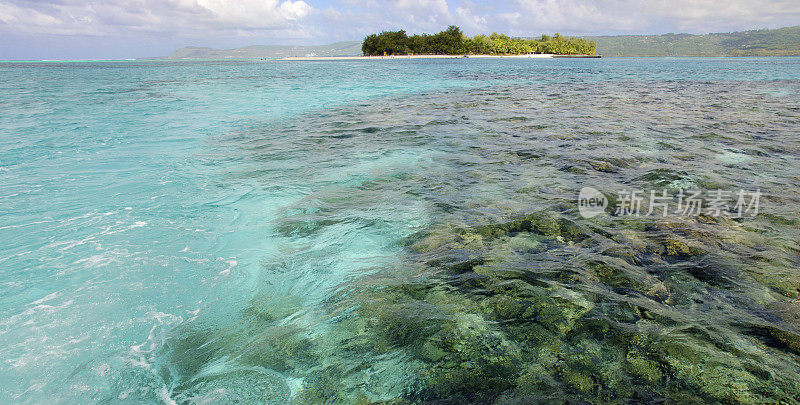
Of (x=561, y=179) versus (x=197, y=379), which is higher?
(x=561, y=179)

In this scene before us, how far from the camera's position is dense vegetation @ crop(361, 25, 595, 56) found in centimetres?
13800

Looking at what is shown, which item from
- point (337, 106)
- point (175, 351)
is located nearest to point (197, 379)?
point (175, 351)

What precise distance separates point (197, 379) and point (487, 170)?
6072mm

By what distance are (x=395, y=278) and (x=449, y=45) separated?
147093mm

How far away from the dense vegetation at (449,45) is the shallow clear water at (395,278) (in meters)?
142

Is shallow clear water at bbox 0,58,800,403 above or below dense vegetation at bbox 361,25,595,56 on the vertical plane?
below

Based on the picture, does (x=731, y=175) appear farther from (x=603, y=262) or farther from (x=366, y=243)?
(x=366, y=243)

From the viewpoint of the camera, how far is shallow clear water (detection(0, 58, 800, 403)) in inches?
112

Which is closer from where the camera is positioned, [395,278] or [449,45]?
[395,278]

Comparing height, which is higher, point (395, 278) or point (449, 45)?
point (449, 45)

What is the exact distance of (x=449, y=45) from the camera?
13800 cm

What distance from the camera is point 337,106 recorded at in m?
18.9

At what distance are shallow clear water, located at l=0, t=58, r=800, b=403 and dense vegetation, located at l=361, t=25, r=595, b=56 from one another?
14159 centimetres

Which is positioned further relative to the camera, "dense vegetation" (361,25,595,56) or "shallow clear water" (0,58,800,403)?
"dense vegetation" (361,25,595,56)
